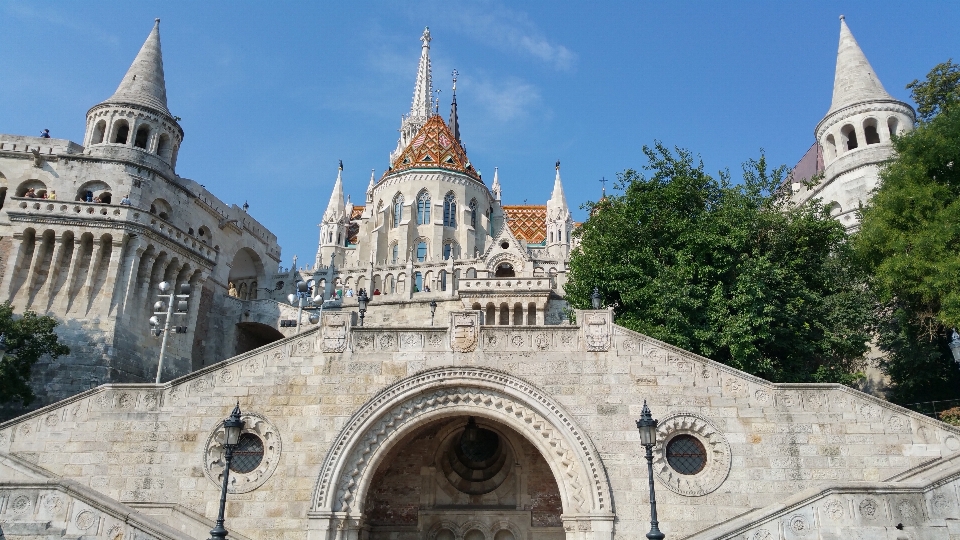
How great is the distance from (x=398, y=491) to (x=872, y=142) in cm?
3026

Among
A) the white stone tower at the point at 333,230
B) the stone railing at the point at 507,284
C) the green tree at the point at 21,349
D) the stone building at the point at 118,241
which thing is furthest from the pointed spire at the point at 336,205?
the green tree at the point at 21,349

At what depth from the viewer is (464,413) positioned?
15289 millimetres

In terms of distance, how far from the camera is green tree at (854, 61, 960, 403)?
18297 mm

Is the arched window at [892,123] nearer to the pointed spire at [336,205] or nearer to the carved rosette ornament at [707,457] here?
the carved rosette ornament at [707,457]

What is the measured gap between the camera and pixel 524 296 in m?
35.8

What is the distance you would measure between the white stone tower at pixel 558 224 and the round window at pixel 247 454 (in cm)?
3648

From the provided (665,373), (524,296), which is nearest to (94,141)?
(524,296)

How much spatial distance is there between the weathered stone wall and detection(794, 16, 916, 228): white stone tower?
20302mm

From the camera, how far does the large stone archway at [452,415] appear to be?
14172 mm

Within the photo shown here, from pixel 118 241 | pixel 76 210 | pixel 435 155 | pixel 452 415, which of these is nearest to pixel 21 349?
pixel 118 241

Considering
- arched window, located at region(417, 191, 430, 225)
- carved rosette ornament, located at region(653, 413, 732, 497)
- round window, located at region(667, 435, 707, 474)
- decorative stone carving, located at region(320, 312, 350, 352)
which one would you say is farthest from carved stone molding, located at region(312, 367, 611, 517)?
arched window, located at region(417, 191, 430, 225)

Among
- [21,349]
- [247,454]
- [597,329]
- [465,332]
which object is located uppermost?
[21,349]

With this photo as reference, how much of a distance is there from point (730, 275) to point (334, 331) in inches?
474

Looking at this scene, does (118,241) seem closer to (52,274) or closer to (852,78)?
(52,274)
